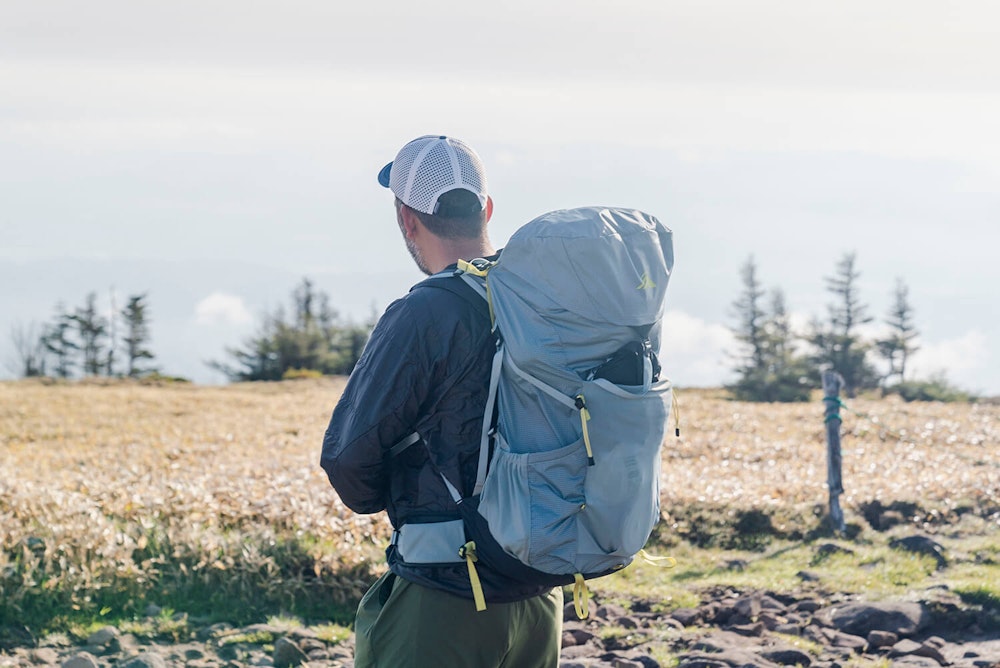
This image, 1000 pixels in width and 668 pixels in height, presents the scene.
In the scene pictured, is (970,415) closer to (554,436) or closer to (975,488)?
(975,488)

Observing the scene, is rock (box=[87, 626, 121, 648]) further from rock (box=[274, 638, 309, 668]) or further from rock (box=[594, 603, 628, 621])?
rock (box=[594, 603, 628, 621])

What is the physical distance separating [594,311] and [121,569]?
19.3ft

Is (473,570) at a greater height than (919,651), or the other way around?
(473,570)

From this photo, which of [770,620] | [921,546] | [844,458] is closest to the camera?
[770,620]

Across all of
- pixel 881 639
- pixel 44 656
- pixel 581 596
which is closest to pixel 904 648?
pixel 881 639

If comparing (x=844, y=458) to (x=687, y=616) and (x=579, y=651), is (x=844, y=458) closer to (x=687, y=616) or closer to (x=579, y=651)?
(x=687, y=616)

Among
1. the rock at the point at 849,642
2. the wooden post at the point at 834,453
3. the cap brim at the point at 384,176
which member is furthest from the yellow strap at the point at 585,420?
the wooden post at the point at 834,453

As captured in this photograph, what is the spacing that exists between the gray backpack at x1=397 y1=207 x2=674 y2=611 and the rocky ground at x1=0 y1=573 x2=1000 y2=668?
12.2 feet

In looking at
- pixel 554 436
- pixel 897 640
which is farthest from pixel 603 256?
pixel 897 640

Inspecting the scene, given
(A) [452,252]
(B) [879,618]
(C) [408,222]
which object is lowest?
(B) [879,618]

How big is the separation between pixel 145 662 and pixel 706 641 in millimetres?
3548

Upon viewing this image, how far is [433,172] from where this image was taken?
3463 millimetres

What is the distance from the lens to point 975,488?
42.8 ft

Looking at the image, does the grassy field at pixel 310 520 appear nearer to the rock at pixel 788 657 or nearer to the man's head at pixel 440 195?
the rock at pixel 788 657
